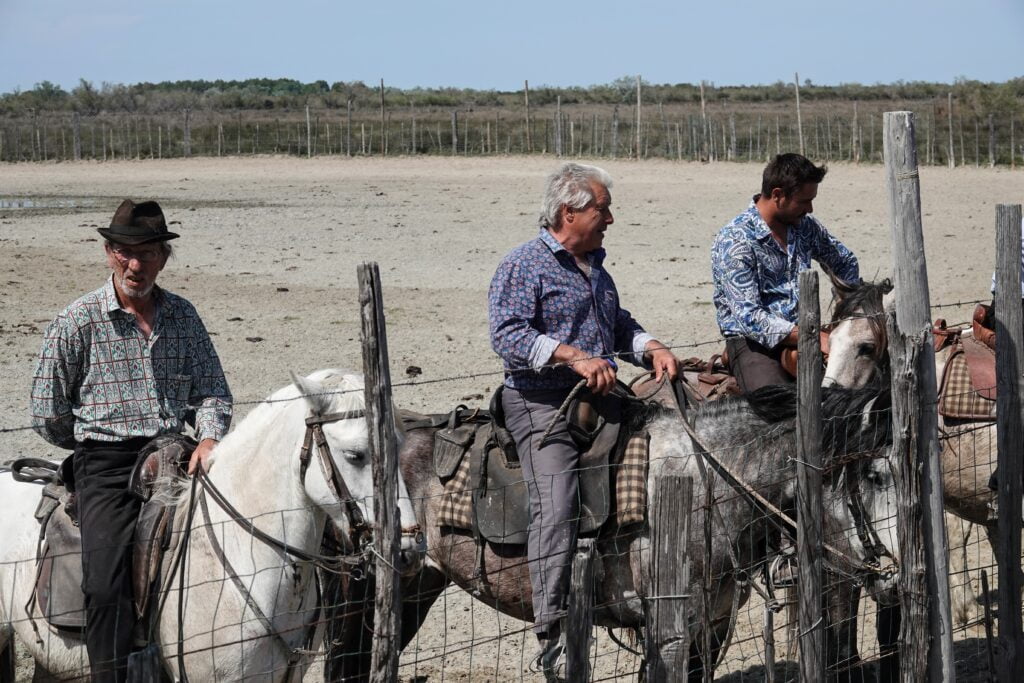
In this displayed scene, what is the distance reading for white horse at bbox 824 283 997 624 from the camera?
5.28 metres

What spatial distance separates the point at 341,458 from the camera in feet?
12.3

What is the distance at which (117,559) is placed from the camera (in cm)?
389

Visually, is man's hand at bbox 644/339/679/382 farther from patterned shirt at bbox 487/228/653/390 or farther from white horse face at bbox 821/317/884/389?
white horse face at bbox 821/317/884/389

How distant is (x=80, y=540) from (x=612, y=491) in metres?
2.04

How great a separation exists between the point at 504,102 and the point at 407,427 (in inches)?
2443

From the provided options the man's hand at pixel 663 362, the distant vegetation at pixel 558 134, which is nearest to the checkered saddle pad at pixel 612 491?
the man's hand at pixel 663 362

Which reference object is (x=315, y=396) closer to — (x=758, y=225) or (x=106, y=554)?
A: (x=106, y=554)

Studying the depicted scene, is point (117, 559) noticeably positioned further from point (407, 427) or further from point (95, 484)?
point (407, 427)

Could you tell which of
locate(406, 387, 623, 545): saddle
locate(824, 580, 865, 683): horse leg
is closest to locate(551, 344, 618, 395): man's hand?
locate(406, 387, 623, 545): saddle

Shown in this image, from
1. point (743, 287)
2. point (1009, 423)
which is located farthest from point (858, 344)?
point (1009, 423)

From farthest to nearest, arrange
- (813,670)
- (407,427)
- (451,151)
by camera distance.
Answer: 1. (451,151)
2. (407,427)
3. (813,670)

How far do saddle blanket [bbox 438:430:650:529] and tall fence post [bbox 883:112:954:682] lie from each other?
0.99 m

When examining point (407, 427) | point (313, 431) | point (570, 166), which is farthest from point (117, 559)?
point (570, 166)

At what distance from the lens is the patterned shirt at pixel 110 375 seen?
4.04 meters
